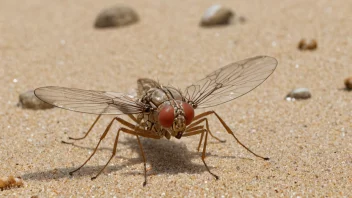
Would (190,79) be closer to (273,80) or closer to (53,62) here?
(273,80)

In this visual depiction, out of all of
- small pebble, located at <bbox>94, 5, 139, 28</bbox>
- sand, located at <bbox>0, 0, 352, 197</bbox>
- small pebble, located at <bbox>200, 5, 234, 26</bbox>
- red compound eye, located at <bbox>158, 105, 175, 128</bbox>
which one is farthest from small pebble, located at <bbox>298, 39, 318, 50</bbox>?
red compound eye, located at <bbox>158, 105, 175, 128</bbox>

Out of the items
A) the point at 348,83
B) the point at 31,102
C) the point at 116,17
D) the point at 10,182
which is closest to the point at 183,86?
the point at 31,102

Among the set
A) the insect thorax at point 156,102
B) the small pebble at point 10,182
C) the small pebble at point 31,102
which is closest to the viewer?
the small pebble at point 10,182

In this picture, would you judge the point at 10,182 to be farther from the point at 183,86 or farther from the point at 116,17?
the point at 116,17

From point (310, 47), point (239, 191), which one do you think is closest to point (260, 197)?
point (239, 191)

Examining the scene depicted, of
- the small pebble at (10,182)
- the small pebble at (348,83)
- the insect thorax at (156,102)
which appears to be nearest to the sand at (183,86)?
the small pebble at (10,182)

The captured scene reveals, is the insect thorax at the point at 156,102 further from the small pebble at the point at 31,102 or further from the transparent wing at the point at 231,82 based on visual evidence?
the small pebble at the point at 31,102

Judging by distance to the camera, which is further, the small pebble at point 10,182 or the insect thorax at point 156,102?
the insect thorax at point 156,102
